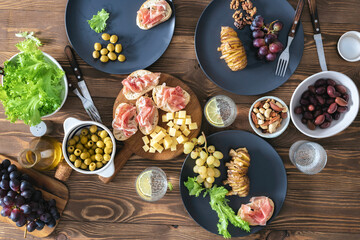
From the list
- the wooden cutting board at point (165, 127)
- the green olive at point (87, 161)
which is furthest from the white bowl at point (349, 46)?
the green olive at point (87, 161)

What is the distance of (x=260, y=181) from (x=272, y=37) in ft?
2.48

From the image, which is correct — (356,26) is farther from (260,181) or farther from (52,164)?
(52,164)

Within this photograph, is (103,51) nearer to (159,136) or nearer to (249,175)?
(159,136)

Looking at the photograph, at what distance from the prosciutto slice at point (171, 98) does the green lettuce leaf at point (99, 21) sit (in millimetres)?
475

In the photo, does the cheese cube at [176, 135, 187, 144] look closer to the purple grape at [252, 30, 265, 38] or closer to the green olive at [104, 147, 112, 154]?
the green olive at [104, 147, 112, 154]

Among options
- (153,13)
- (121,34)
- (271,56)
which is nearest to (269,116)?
(271,56)

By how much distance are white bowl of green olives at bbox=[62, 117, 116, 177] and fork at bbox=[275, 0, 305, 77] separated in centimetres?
95

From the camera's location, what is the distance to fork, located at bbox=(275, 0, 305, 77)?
138cm

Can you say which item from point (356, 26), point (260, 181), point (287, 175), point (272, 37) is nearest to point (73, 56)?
point (272, 37)

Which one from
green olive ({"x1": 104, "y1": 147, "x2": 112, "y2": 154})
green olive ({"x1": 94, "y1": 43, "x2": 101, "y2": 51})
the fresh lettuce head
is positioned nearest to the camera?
the fresh lettuce head

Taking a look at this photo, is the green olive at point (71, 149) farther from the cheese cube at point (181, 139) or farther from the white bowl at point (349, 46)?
the white bowl at point (349, 46)

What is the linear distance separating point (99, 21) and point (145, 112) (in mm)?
570

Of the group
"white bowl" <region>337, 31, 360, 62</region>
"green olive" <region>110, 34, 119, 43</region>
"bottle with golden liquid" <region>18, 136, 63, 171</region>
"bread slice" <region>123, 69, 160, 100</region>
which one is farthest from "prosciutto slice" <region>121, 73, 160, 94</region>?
"white bowl" <region>337, 31, 360, 62</region>

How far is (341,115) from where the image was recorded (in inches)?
52.3
